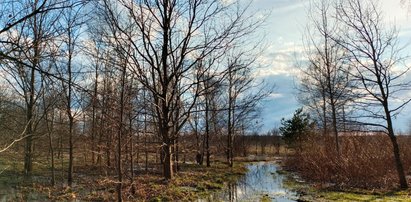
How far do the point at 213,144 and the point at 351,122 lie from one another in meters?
19.8

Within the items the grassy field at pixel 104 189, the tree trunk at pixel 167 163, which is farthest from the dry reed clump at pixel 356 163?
the tree trunk at pixel 167 163

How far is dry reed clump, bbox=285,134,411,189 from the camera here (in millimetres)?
17141

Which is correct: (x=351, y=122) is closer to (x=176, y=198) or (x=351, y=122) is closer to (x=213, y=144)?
(x=176, y=198)

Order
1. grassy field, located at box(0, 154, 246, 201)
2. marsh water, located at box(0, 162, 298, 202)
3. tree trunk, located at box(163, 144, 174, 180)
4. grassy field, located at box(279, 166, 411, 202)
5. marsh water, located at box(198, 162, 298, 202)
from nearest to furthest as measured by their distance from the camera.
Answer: grassy field, located at box(279, 166, 411, 202) → grassy field, located at box(0, 154, 246, 201) → marsh water, located at box(0, 162, 298, 202) → marsh water, located at box(198, 162, 298, 202) → tree trunk, located at box(163, 144, 174, 180)

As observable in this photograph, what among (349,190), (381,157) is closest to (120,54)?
(349,190)

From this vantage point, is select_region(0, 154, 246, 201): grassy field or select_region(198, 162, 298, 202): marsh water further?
select_region(198, 162, 298, 202): marsh water

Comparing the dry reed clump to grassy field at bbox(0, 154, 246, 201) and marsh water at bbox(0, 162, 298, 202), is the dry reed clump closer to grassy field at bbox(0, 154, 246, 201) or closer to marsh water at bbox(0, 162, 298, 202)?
marsh water at bbox(0, 162, 298, 202)

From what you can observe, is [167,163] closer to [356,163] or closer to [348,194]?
[348,194]

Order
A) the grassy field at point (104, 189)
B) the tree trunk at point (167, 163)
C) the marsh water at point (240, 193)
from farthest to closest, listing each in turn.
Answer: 1. the tree trunk at point (167, 163)
2. the marsh water at point (240, 193)
3. the grassy field at point (104, 189)

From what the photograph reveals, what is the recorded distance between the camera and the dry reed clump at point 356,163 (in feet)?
56.2

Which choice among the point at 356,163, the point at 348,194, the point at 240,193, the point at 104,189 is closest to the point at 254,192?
the point at 240,193

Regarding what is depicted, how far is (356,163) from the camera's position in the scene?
1792 cm

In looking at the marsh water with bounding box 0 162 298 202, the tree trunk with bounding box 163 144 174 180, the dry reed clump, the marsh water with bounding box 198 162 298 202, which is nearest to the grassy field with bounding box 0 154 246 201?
the marsh water with bounding box 0 162 298 202

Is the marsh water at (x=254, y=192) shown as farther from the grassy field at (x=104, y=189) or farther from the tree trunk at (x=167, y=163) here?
the tree trunk at (x=167, y=163)
